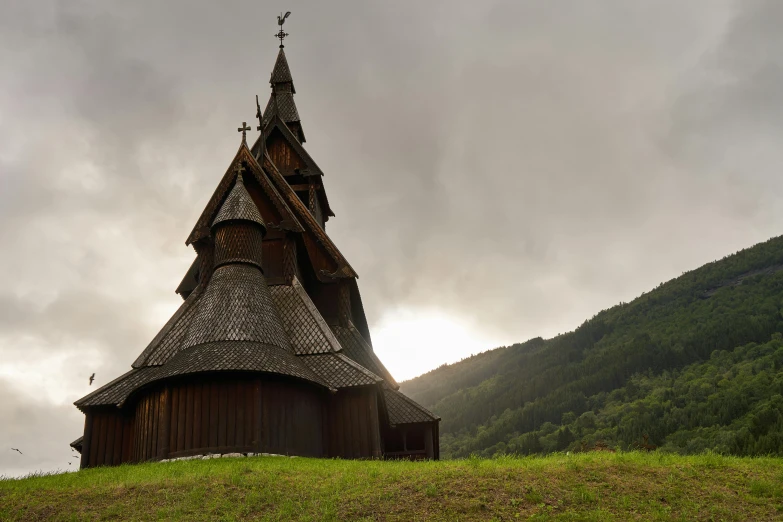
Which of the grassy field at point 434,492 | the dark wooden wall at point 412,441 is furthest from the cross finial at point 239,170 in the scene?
the grassy field at point 434,492

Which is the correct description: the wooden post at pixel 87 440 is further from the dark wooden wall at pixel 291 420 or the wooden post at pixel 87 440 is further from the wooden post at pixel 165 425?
the dark wooden wall at pixel 291 420

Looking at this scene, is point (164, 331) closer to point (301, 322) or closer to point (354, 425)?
point (301, 322)

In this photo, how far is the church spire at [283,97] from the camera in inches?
1669

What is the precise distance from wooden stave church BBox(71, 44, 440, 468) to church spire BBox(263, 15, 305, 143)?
9.19 metres

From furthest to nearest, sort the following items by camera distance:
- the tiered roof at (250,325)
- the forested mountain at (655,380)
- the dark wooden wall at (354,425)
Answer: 1. the forested mountain at (655,380)
2. the dark wooden wall at (354,425)
3. the tiered roof at (250,325)

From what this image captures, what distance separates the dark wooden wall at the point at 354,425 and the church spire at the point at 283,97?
20419 millimetres

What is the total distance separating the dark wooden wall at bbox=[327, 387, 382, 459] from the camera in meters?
24.1

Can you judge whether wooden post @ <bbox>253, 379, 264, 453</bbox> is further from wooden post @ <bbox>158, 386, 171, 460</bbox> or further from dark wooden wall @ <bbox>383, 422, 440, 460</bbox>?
dark wooden wall @ <bbox>383, 422, 440, 460</bbox>

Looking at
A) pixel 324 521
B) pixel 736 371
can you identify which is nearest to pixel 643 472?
pixel 324 521

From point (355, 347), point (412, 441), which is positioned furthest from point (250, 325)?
point (412, 441)

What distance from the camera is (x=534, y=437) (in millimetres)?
103562

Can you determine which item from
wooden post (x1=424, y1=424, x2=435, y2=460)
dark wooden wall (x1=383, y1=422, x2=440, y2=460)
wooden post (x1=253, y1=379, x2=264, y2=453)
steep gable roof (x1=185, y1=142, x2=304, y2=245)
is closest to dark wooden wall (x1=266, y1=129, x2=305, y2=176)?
steep gable roof (x1=185, y1=142, x2=304, y2=245)

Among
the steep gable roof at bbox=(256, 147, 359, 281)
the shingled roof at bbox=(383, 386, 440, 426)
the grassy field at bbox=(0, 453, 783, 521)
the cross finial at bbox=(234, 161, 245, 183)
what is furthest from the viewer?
the steep gable roof at bbox=(256, 147, 359, 281)

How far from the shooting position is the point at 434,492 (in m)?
14.6
